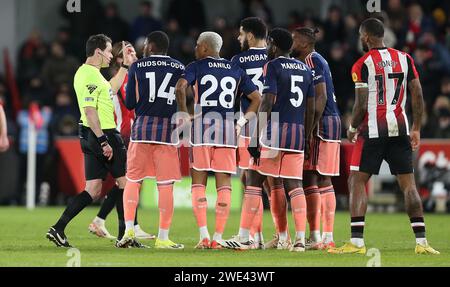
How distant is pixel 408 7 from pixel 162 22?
6110mm

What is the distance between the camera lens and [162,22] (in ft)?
89.9

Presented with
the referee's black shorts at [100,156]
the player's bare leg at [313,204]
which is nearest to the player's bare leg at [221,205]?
the player's bare leg at [313,204]

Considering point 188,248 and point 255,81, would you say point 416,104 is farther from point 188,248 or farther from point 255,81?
point 188,248

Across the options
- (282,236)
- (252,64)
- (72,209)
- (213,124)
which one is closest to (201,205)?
(213,124)

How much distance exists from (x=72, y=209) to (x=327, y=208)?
287cm

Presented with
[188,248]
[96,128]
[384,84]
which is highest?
[384,84]

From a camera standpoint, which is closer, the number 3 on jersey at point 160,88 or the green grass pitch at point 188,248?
the green grass pitch at point 188,248

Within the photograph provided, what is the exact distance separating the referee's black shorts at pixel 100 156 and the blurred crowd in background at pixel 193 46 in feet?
32.4

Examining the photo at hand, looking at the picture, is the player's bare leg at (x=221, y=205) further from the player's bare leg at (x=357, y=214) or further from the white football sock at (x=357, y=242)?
the white football sock at (x=357, y=242)

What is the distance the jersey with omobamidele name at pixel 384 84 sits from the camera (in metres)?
11.8

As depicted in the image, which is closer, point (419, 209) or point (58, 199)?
point (419, 209)

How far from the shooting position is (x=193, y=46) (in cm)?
2505
